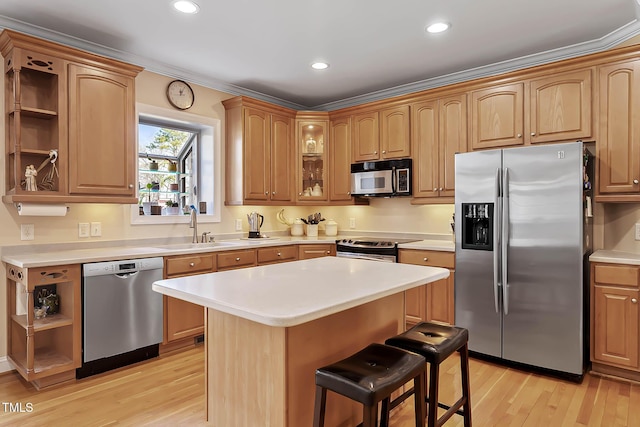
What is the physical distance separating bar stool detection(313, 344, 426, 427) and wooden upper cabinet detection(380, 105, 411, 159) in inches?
111

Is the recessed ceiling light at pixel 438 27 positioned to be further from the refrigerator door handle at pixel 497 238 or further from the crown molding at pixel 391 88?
the refrigerator door handle at pixel 497 238

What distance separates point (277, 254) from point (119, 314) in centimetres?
164

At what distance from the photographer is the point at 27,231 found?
119 inches

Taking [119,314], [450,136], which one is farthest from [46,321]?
[450,136]

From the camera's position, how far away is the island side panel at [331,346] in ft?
5.75

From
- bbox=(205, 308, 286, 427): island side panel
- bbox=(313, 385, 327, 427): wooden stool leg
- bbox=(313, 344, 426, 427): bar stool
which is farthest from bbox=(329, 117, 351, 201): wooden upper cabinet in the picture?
bbox=(313, 385, 327, 427): wooden stool leg

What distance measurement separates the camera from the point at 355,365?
162 cm

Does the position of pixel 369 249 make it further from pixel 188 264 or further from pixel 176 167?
pixel 176 167

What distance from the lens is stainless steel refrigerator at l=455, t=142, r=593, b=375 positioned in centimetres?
285

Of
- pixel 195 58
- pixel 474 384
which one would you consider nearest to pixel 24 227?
pixel 195 58

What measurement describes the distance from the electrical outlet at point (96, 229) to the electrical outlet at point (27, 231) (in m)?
0.41

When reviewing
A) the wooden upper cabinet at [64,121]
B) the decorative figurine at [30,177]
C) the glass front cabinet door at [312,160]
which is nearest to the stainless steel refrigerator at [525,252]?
the glass front cabinet door at [312,160]

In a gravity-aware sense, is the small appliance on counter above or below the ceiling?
below

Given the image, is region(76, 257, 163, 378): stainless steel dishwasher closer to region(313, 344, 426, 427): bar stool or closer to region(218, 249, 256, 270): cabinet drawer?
region(218, 249, 256, 270): cabinet drawer
